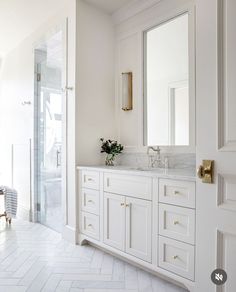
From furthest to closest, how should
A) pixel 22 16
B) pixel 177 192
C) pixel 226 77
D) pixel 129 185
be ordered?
pixel 22 16, pixel 129 185, pixel 177 192, pixel 226 77

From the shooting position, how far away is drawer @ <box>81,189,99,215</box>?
2821mm

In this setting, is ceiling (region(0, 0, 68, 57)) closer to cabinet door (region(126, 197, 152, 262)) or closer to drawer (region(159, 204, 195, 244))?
cabinet door (region(126, 197, 152, 262))

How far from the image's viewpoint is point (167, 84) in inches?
113

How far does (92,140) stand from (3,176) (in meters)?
2.47

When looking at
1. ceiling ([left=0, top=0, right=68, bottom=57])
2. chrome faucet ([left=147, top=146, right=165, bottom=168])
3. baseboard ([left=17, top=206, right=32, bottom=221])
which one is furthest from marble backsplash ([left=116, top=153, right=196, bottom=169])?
ceiling ([left=0, top=0, right=68, bottom=57])

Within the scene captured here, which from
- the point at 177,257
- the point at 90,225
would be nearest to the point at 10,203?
the point at 90,225

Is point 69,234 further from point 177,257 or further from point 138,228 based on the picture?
point 177,257

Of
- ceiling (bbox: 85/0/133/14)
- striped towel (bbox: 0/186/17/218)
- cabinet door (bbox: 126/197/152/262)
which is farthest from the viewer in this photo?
striped towel (bbox: 0/186/17/218)

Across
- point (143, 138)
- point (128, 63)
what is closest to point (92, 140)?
point (143, 138)

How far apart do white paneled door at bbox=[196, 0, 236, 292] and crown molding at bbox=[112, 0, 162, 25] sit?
4.75 feet

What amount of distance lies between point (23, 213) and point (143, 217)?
2486 mm

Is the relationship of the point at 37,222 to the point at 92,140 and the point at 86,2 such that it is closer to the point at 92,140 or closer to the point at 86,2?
the point at 92,140

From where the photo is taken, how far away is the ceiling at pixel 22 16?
3098 mm

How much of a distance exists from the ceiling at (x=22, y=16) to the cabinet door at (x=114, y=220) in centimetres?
229
